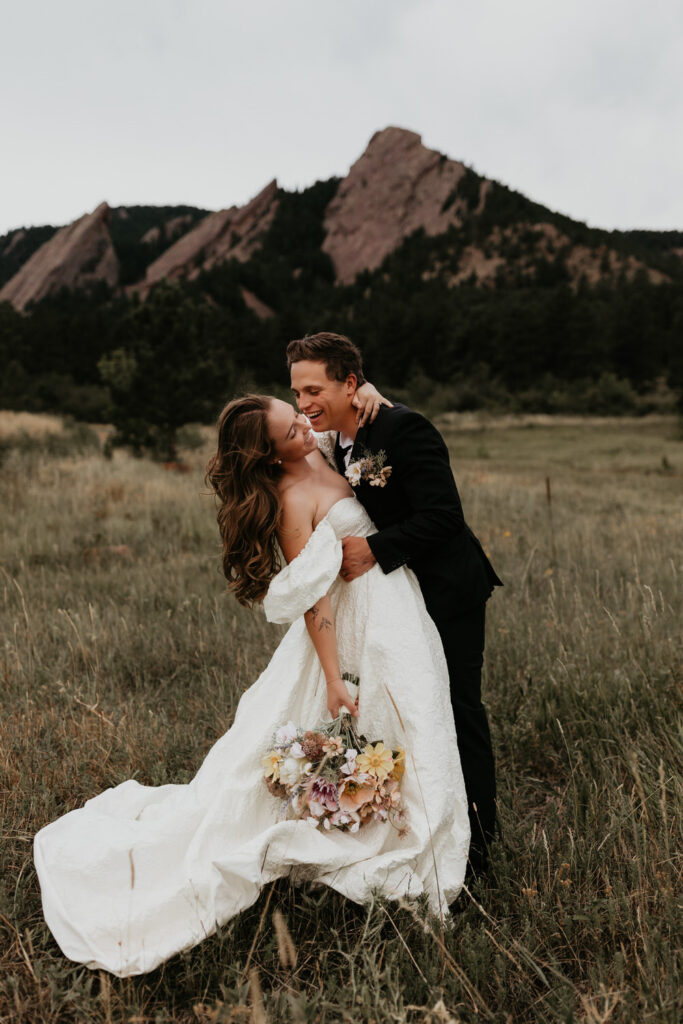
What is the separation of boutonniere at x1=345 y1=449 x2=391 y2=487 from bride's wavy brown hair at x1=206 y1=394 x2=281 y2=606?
0.30 metres

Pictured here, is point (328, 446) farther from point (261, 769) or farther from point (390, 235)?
point (390, 235)

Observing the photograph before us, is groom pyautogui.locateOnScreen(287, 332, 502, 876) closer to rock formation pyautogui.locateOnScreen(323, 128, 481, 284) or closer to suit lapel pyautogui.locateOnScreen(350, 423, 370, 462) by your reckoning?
suit lapel pyautogui.locateOnScreen(350, 423, 370, 462)

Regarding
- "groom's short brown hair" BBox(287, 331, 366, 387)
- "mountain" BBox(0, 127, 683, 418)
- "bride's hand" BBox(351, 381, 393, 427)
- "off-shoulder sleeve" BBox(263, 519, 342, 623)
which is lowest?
"off-shoulder sleeve" BBox(263, 519, 342, 623)

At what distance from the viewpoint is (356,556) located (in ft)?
7.73

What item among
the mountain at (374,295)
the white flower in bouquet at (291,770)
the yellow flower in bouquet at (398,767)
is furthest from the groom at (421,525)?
the mountain at (374,295)

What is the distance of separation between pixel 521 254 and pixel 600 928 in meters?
84.7

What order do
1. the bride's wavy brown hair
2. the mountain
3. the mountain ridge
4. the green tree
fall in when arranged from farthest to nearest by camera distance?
the mountain ridge < the mountain < the green tree < the bride's wavy brown hair

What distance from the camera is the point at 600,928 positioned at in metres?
2.03

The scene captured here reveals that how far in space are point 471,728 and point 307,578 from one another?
0.94 metres

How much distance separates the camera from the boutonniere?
2383mm

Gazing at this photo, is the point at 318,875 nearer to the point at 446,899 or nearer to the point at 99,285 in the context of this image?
the point at 446,899

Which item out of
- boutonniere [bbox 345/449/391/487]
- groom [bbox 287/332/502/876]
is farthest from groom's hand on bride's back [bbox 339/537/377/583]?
boutonniere [bbox 345/449/391/487]

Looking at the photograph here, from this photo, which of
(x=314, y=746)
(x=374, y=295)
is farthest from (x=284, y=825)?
(x=374, y=295)

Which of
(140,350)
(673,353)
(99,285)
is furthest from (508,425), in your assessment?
(99,285)
